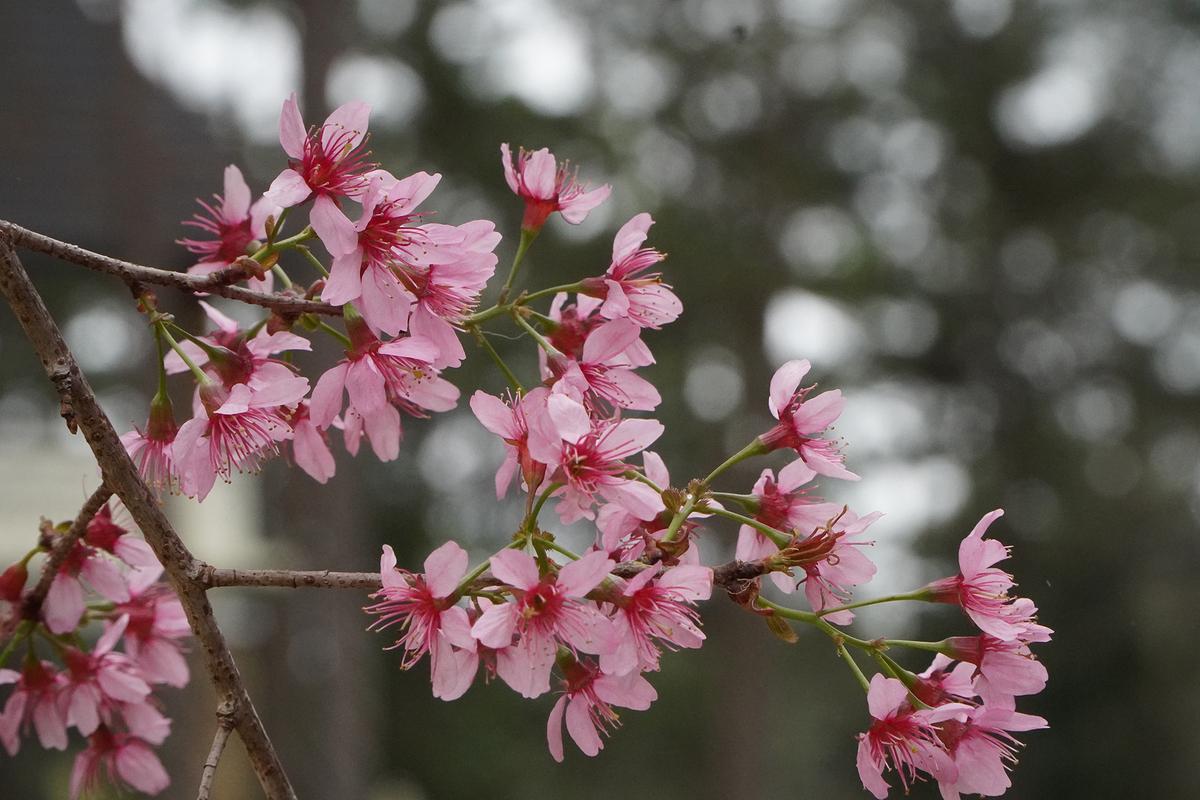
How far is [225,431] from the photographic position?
980mm

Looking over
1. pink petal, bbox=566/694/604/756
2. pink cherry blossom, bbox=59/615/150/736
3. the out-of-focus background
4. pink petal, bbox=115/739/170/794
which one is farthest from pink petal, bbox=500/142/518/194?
the out-of-focus background

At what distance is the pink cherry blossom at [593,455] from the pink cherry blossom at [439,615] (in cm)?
9

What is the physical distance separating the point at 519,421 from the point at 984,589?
14.8 inches

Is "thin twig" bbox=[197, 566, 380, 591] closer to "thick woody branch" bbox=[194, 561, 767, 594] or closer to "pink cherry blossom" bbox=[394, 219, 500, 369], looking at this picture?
"thick woody branch" bbox=[194, 561, 767, 594]

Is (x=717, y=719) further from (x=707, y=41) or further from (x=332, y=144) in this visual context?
(x=332, y=144)

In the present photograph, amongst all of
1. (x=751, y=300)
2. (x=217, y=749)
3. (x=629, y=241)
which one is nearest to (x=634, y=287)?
(x=629, y=241)

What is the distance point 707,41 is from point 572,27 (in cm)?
83

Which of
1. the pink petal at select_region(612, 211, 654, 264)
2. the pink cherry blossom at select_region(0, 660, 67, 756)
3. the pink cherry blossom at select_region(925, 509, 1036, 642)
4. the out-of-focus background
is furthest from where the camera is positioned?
the out-of-focus background

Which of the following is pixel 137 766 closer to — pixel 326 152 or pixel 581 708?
pixel 581 708

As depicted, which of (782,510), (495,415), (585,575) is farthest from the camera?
(782,510)

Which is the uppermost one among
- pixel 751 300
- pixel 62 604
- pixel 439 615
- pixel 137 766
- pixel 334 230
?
pixel 334 230

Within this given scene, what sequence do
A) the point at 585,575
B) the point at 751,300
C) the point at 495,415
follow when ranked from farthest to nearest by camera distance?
the point at 751,300 → the point at 495,415 → the point at 585,575

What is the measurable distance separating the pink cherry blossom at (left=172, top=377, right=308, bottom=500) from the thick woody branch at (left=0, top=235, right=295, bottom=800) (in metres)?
0.05

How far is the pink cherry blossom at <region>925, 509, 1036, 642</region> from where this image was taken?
0.91 m
